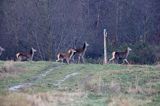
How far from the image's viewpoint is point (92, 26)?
4722 centimetres

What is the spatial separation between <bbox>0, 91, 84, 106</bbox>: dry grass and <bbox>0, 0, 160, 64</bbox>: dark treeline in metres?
21.4

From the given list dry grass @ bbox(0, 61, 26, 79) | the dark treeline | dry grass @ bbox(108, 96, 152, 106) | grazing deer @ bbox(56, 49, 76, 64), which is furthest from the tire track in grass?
the dark treeline

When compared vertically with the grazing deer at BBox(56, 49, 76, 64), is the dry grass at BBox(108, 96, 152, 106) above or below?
below

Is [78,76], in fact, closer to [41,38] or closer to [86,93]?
[86,93]

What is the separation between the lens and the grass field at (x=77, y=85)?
1712cm

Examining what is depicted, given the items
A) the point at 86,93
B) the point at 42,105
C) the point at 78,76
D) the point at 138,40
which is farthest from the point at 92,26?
the point at 42,105

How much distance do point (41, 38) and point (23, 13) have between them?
2826 mm

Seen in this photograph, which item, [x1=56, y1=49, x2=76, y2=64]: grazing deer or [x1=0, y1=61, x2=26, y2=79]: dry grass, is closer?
[x1=0, y1=61, x2=26, y2=79]: dry grass

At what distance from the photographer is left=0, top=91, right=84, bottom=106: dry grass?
15961mm

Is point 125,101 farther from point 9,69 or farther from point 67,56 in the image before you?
point 67,56

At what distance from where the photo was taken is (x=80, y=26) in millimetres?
45625

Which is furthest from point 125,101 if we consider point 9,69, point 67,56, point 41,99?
point 67,56

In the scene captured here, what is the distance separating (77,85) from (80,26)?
24725 mm

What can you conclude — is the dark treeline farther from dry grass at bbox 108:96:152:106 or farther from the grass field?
dry grass at bbox 108:96:152:106
